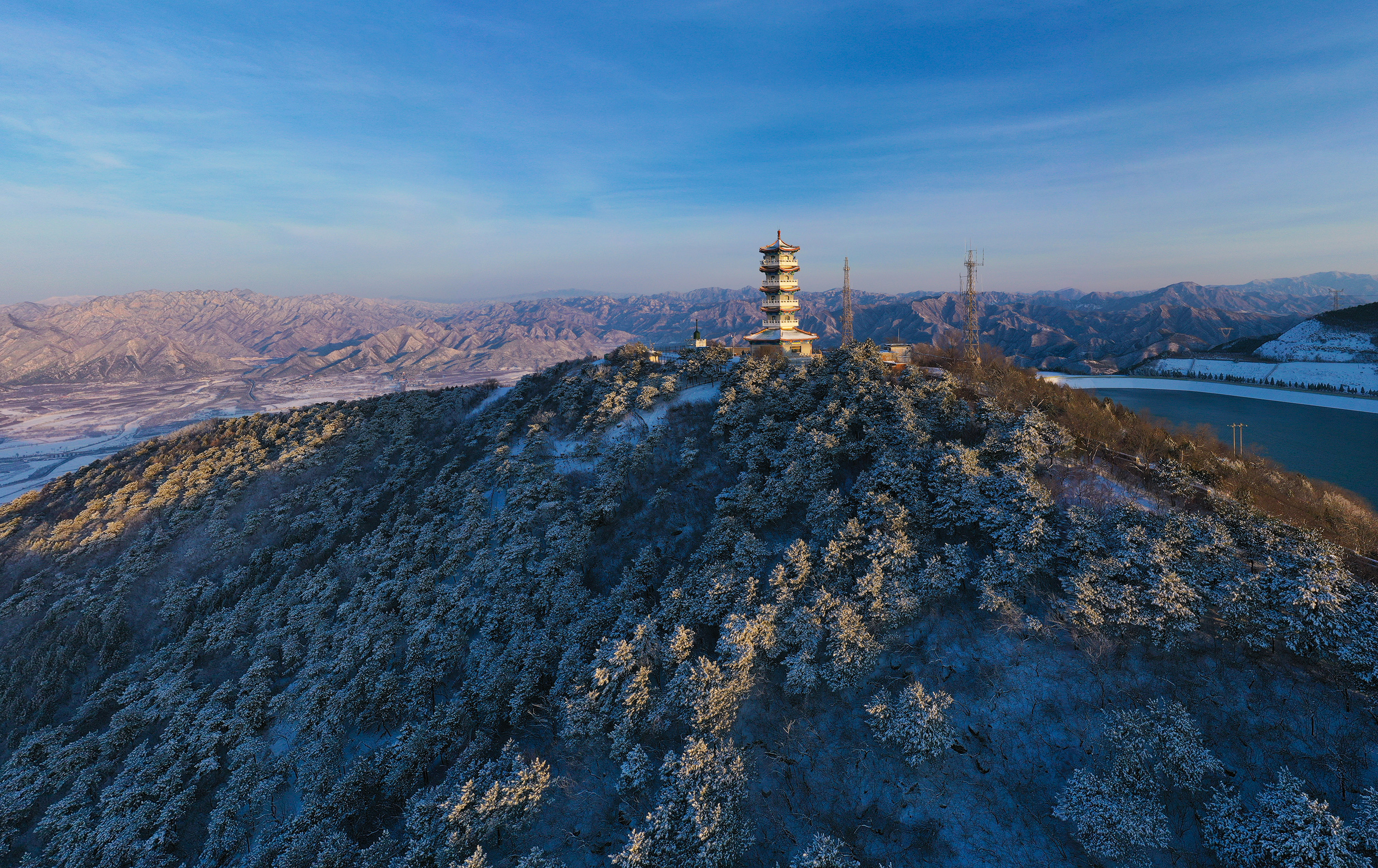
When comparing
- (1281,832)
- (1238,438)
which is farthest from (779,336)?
(1281,832)

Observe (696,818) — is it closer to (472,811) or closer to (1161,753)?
(472,811)

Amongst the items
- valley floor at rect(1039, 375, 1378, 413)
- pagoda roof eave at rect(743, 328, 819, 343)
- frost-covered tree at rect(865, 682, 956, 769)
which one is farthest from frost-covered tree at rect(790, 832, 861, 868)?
pagoda roof eave at rect(743, 328, 819, 343)

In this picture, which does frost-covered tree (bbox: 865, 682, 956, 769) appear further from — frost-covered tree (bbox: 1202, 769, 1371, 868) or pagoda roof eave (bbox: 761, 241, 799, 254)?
pagoda roof eave (bbox: 761, 241, 799, 254)

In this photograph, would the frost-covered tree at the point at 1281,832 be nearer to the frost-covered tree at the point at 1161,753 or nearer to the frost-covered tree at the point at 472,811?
the frost-covered tree at the point at 1161,753

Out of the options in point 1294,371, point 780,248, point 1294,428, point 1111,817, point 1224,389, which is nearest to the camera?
point 1111,817

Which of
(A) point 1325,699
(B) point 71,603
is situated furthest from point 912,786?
(B) point 71,603

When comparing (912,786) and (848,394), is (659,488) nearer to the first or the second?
(848,394)
